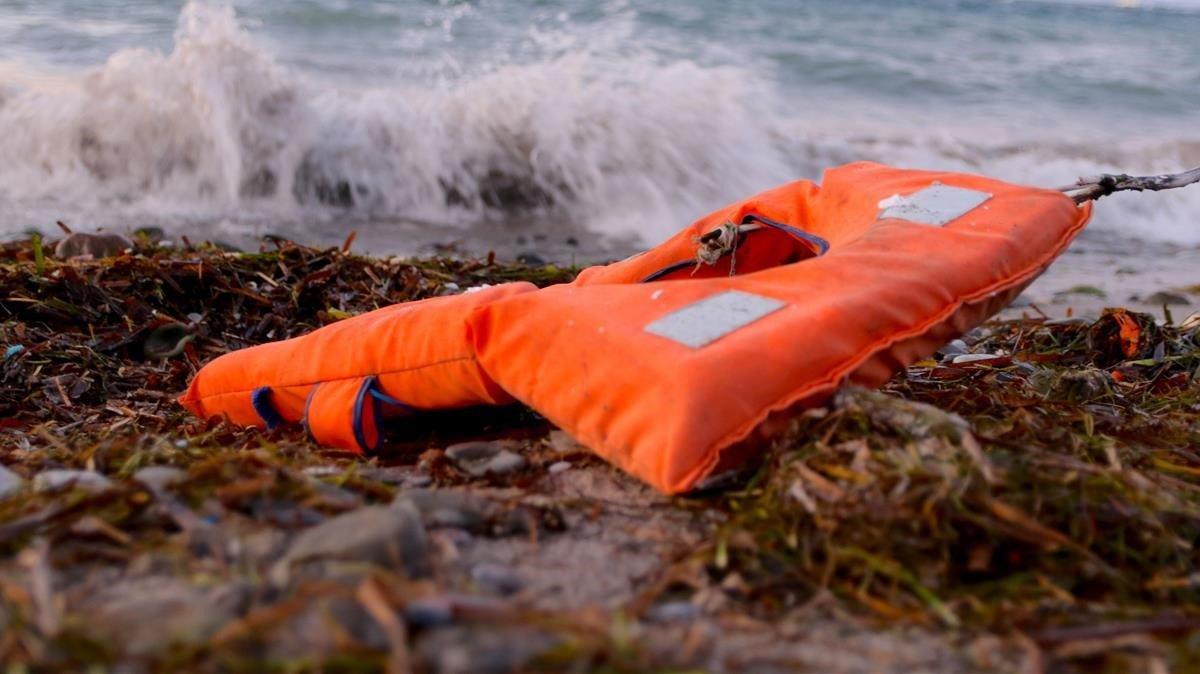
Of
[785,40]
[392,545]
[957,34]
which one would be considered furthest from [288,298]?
[957,34]

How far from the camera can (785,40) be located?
14.4 metres

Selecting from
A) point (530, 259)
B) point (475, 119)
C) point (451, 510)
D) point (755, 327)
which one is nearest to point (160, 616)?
point (451, 510)

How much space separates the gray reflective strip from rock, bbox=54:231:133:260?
3456 millimetres

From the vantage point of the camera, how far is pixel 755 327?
7.82ft

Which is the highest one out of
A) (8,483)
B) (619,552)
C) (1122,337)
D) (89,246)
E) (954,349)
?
(8,483)

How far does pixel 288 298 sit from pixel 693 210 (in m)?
4.24

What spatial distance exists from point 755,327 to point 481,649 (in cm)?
113

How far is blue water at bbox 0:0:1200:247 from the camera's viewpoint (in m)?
8.00

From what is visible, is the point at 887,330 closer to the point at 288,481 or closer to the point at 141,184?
the point at 288,481

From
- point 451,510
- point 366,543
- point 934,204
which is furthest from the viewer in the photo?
point 934,204

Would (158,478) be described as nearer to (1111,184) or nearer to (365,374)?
(365,374)

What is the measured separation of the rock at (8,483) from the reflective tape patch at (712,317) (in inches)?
49.7

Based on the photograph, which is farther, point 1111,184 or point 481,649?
point 1111,184

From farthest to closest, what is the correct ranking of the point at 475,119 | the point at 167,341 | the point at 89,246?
the point at 475,119 < the point at 89,246 < the point at 167,341
